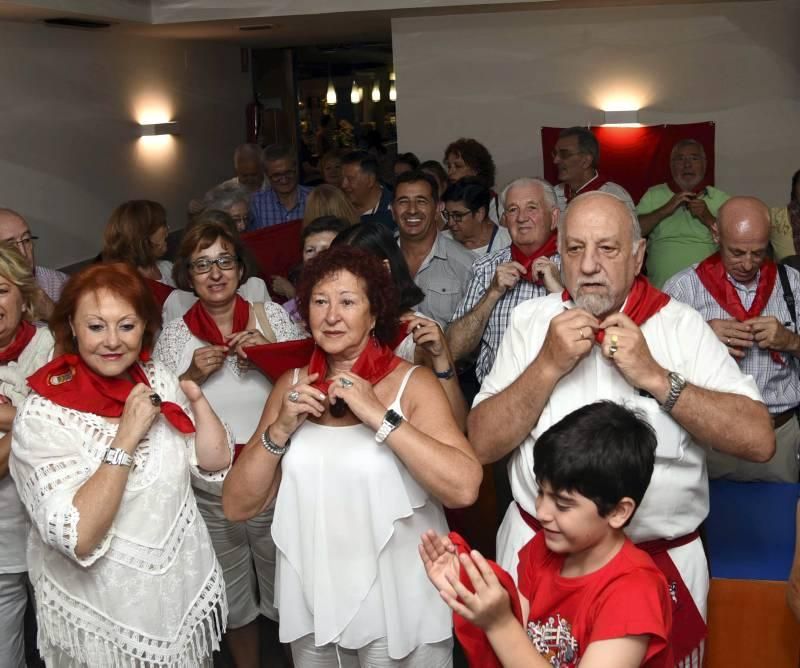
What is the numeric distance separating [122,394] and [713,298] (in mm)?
2263

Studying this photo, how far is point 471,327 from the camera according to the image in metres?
4.07

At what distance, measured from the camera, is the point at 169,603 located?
2.76 meters

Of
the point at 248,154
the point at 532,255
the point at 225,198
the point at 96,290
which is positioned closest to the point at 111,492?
the point at 96,290

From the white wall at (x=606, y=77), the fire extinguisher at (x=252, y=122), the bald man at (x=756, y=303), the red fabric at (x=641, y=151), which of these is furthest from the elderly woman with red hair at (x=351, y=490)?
the fire extinguisher at (x=252, y=122)

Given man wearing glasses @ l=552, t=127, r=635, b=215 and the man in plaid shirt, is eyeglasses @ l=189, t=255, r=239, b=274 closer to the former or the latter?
the man in plaid shirt

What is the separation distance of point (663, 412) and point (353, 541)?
34.8 inches

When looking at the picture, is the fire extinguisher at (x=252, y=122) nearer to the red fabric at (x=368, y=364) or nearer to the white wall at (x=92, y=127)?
the white wall at (x=92, y=127)

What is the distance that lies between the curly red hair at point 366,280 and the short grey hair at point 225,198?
302cm

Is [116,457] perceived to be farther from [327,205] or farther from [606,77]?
[606,77]

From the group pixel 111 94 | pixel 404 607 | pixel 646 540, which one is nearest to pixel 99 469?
pixel 404 607

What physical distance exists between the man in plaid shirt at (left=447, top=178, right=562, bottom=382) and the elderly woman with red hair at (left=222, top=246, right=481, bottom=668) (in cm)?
127

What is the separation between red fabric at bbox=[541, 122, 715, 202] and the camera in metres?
9.02

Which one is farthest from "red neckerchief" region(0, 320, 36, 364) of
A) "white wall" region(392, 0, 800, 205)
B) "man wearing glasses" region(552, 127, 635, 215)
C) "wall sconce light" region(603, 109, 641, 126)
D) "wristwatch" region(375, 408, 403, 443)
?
"wall sconce light" region(603, 109, 641, 126)

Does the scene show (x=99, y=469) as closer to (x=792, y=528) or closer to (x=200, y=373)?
(x=200, y=373)
